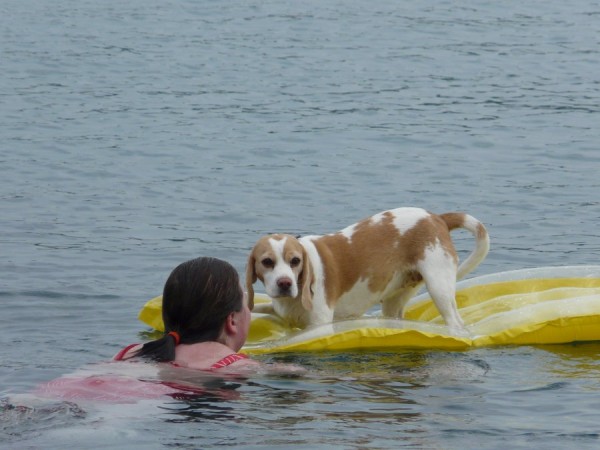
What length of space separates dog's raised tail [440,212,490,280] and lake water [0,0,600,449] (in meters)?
0.86

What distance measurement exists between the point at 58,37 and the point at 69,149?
346 inches

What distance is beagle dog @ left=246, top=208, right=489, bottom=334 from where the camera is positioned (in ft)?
30.0

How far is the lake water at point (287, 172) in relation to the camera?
24.8ft

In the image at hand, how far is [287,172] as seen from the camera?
16891mm

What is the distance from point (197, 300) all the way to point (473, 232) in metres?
2.91

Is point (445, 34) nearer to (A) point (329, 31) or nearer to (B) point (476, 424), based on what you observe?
(A) point (329, 31)

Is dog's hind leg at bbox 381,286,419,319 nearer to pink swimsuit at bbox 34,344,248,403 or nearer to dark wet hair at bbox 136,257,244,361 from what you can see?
dark wet hair at bbox 136,257,244,361

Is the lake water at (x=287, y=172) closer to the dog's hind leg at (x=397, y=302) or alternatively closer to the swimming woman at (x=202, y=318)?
the swimming woman at (x=202, y=318)

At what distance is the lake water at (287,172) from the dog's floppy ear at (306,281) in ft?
1.20

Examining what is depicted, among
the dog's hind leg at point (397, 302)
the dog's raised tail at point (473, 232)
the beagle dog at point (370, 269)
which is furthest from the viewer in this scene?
the dog's hind leg at point (397, 302)

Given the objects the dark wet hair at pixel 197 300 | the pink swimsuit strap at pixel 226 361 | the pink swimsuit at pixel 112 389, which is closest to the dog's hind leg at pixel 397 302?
Result: the pink swimsuit strap at pixel 226 361

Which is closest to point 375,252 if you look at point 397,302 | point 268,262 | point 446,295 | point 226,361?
point 446,295

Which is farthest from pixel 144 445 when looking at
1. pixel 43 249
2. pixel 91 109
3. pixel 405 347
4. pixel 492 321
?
pixel 91 109

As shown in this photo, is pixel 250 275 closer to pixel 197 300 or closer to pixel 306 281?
pixel 306 281
